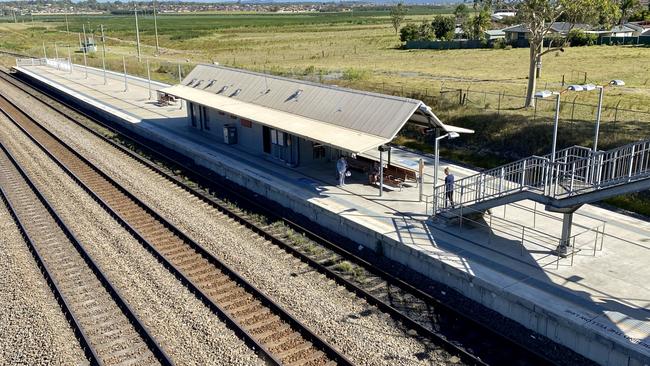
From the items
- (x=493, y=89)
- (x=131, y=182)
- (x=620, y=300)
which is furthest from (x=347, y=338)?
(x=493, y=89)

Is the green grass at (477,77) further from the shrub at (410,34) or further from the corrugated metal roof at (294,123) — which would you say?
the corrugated metal roof at (294,123)

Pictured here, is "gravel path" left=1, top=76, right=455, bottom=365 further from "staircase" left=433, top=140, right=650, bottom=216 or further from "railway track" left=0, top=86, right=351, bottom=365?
"staircase" left=433, top=140, right=650, bottom=216

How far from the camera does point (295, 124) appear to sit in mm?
24109

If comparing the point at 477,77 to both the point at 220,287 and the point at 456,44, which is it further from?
the point at 220,287

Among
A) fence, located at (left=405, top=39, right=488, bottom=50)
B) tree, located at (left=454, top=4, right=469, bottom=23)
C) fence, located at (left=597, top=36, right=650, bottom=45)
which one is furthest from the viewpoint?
tree, located at (left=454, top=4, right=469, bottom=23)

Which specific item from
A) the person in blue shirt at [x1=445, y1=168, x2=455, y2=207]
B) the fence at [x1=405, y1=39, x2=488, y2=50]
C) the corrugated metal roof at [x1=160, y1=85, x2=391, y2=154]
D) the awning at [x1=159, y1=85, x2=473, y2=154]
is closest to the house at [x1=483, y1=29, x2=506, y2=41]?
the fence at [x1=405, y1=39, x2=488, y2=50]

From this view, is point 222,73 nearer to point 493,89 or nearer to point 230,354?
point 493,89

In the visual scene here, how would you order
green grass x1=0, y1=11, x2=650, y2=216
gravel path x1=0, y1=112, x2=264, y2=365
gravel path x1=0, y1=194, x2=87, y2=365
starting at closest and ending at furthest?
1. gravel path x1=0, y1=194, x2=87, y2=365
2. gravel path x1=0, y1=112, x2=264, y2=365
3. green grass x1=0, y1=11, x2=650, y2=216

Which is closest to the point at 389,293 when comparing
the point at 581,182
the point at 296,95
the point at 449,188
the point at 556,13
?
the point at 449,188

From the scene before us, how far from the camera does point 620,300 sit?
13.8 meters

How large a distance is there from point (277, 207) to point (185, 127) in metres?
15.2

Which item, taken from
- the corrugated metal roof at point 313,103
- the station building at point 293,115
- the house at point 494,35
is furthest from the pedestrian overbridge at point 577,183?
the house at point 494,35

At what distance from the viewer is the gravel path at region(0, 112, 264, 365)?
41.6ft

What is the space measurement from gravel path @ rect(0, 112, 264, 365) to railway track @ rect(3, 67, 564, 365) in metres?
3.70
